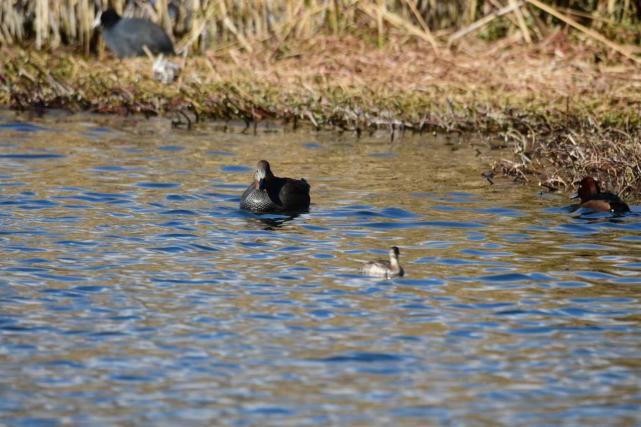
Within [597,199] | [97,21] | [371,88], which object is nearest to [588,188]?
[597,199]

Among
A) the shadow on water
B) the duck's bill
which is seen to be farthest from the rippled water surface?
the duck's bill

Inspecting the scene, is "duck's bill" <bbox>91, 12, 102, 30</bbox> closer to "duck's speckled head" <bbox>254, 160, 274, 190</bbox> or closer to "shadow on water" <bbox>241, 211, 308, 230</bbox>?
"duck's speckled head" <bbox>254, 160, 274, 190</bbox>

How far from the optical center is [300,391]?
6957 mm

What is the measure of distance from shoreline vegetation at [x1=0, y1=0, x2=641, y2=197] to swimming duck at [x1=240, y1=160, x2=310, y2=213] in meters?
2.63

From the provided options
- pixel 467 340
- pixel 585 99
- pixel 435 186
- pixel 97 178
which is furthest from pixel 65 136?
pixel 467 340

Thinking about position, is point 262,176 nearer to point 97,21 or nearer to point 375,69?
point 375,69

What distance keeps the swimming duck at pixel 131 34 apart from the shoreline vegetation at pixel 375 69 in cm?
28

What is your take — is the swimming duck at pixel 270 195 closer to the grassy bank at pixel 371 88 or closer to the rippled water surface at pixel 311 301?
the rippled water surface at pixel 311 301

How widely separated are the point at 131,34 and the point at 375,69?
4.11 meters

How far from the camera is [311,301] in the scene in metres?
8.84

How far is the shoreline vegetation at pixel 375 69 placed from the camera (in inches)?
648

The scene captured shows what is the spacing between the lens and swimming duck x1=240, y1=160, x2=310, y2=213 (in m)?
12.2

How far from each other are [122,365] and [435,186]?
6.63 meters

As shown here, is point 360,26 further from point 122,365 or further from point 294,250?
point 122,365
